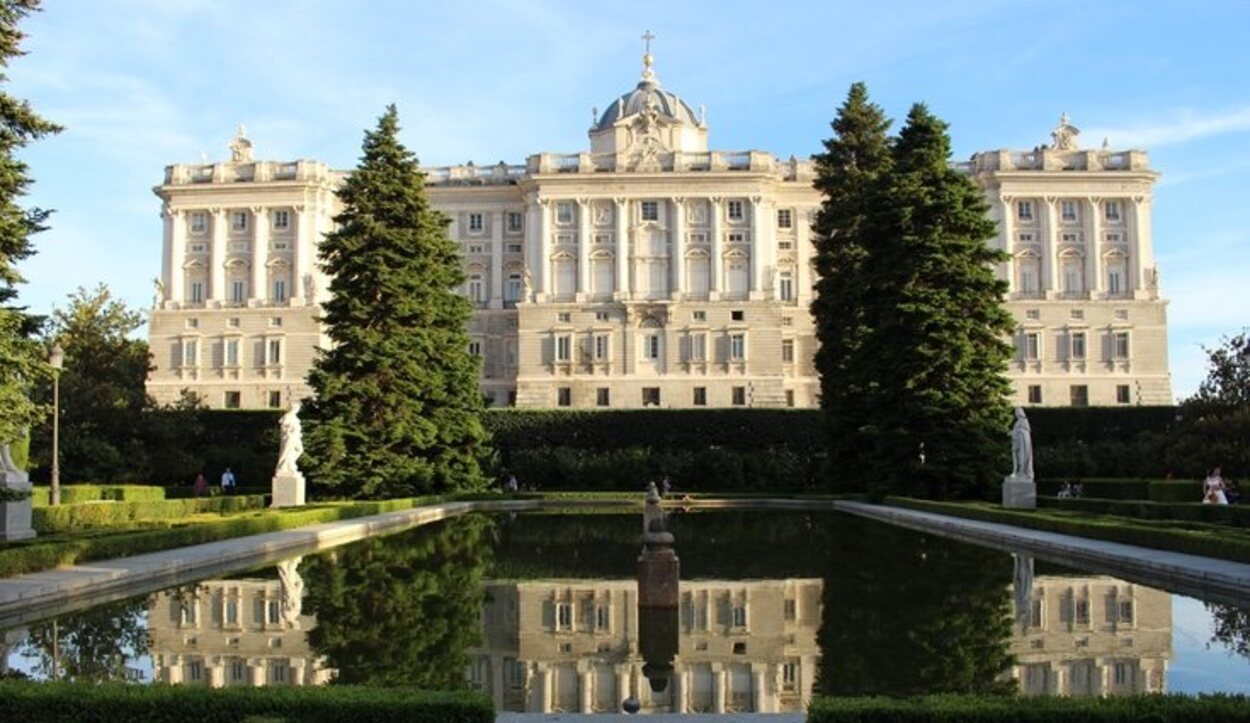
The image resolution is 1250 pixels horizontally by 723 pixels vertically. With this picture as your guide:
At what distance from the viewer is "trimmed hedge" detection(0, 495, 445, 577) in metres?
14.1

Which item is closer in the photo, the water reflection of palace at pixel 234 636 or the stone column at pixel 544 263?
the water reflection of palace at pixel 234 636

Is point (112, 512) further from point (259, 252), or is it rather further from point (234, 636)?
point (259, 252)

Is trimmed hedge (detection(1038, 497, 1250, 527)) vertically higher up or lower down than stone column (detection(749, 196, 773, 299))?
lower down

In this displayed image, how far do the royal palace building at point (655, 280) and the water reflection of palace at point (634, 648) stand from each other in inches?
2143

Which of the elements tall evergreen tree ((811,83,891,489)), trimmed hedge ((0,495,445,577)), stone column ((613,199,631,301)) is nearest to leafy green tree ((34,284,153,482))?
trimmed hedge ((0,495,445,577))

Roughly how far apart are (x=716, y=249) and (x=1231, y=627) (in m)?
60.0

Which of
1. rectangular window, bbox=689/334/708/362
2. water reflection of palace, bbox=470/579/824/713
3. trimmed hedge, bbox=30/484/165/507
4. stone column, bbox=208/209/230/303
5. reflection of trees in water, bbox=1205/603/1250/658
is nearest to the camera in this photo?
water reflection of palace, bbox=470/579/824/713

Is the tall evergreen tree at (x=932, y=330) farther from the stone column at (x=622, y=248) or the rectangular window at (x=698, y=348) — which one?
the stone column at (x=622, y=248)

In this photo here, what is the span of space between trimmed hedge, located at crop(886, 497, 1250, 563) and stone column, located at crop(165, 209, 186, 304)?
191 ft

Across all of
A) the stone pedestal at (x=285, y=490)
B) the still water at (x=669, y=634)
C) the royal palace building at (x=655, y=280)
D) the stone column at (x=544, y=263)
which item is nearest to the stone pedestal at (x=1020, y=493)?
the still water at (x=669, y=634)

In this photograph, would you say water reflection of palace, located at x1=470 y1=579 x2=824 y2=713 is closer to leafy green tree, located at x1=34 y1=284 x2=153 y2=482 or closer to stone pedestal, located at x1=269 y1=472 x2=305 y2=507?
stone pedestal, located at x1=269 y1=472 x2=305 y2=507

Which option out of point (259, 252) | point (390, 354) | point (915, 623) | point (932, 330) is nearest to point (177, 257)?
point (259, 252)

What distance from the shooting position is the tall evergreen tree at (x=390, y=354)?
3388 cm

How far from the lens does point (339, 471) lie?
108ft
